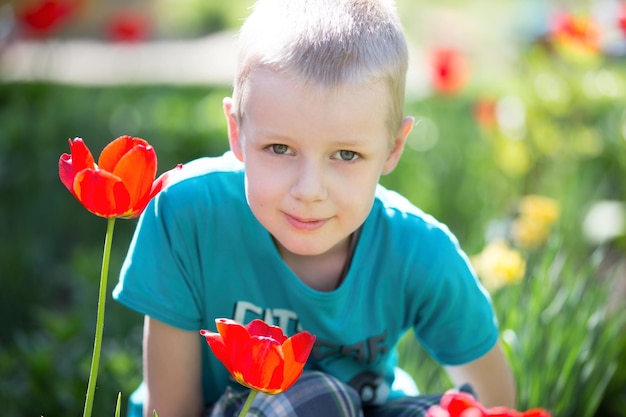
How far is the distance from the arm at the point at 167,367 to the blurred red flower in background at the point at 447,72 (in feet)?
9.06

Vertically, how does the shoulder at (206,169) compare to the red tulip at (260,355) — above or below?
above

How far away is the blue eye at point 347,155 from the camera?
4.93ft

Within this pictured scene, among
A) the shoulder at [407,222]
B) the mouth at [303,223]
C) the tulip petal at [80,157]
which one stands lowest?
the shoulder at [407,222]

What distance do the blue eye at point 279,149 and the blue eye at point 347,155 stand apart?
85mm

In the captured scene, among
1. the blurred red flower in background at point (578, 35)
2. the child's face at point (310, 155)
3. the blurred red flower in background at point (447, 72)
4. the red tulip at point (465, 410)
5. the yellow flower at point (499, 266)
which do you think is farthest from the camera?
the blurred red flower in background at point (447, 72)

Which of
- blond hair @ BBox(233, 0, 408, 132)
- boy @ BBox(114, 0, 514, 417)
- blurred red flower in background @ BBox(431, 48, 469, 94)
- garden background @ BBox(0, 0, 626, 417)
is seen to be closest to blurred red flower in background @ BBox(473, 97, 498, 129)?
→ garden background @ BBox(0, 0, 626, 417)

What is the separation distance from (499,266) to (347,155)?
1095 millimetres

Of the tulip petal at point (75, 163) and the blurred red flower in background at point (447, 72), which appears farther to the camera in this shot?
the blurred red flower in background at point (447, 72)

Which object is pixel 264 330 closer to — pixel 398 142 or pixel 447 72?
pixel 398 142

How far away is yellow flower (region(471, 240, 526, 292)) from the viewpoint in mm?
2469

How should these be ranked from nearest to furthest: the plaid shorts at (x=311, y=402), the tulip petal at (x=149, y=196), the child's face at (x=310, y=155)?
1. the tulip petal at (x=149, y=196)
2. the child's face at (x=310, y=155)
3. the plaid shorts at (x=311, y=402)

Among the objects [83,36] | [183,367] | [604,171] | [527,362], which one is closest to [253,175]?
[183,367]

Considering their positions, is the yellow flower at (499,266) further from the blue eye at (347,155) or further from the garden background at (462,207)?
the blue eye at (347,155)

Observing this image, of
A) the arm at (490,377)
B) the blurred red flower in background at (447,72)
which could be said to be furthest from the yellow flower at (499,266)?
the blurred red flower in background at (447,72)
